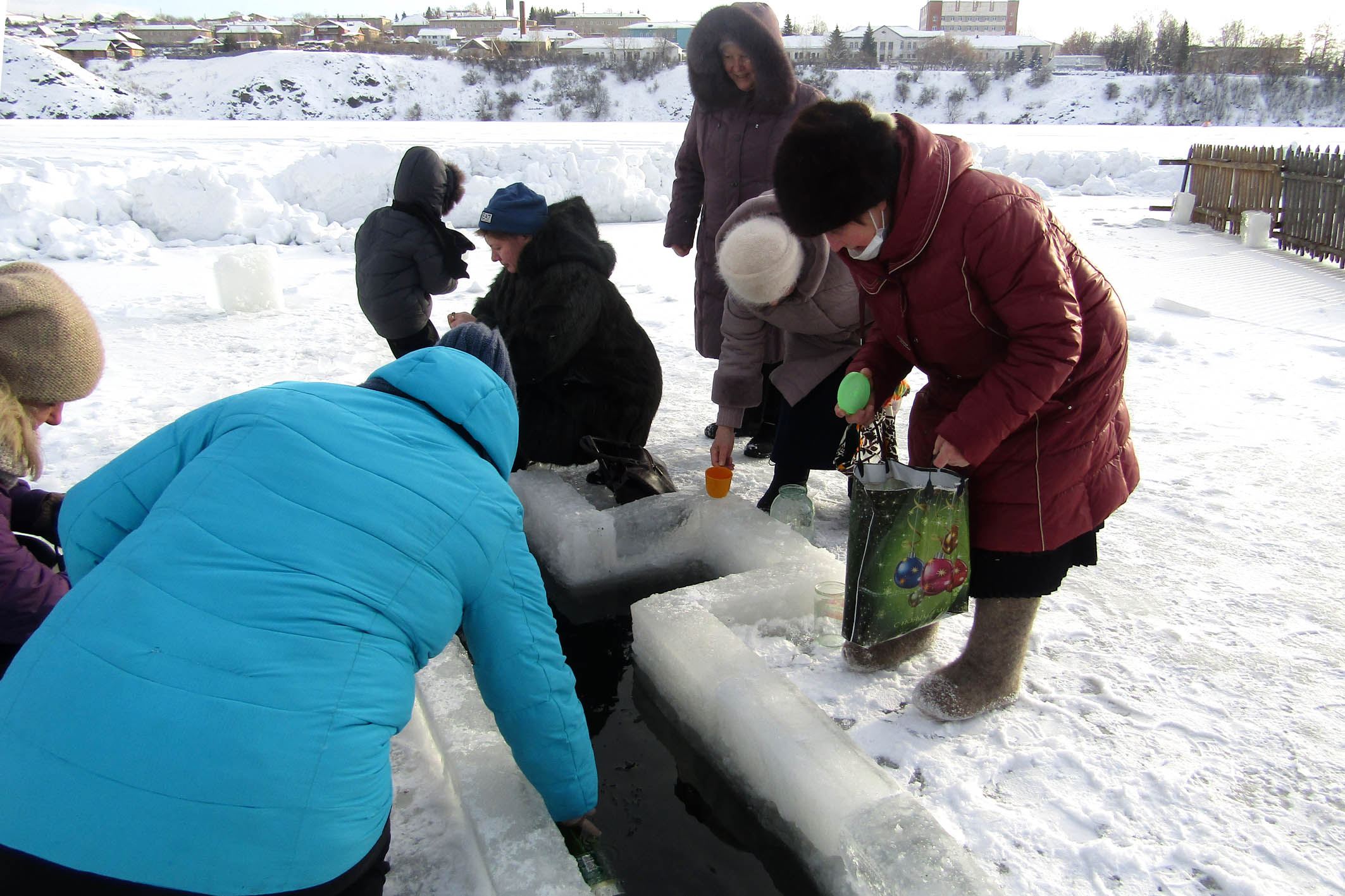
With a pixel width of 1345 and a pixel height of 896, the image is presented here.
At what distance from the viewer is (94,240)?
7.99 metres

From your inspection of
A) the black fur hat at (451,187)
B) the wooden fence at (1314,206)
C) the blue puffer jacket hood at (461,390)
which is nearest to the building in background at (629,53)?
the wooden fence at (1314,206)

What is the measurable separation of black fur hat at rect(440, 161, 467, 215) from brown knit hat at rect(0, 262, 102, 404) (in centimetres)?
235

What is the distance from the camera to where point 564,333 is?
A: 116 inches

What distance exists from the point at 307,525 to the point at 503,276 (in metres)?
2.42

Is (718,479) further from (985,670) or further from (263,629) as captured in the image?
(263,629)

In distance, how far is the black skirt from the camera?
1881mm

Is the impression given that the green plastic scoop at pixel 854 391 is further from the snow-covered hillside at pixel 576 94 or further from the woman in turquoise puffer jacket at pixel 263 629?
the snow-covered hillside at pixel 576 94

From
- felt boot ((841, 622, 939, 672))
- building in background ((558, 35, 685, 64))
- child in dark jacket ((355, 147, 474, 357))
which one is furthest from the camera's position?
building in background ((558, 35, 685, 64))

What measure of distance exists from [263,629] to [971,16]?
99.2 meters

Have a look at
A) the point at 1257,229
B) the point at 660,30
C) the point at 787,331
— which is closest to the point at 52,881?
the point at 787,331

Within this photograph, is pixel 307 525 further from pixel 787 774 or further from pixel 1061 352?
pixel 1061 352

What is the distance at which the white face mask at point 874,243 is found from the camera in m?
1.72

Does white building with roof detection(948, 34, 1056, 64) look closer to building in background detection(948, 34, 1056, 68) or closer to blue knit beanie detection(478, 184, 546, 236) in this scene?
building in background detection(948, 34, 1056, 68)

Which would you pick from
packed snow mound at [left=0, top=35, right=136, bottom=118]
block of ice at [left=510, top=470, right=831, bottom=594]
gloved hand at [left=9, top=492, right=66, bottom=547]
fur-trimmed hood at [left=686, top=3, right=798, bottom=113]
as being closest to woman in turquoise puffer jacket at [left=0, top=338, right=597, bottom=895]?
gloved hand at [left=9, top=492, right=66, bottom=547]
